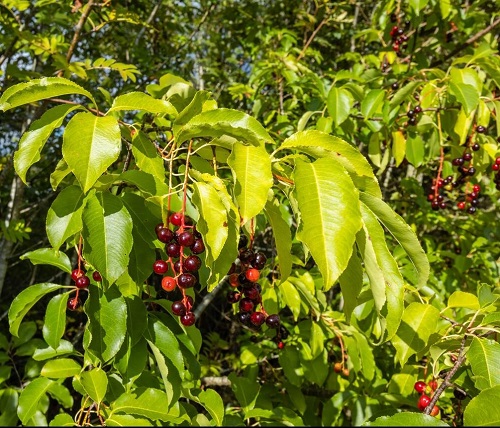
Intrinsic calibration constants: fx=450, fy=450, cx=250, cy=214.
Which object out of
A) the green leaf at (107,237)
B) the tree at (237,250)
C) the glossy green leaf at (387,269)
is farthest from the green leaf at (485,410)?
the green leaf at (107,237)

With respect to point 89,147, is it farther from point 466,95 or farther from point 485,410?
point 466,95

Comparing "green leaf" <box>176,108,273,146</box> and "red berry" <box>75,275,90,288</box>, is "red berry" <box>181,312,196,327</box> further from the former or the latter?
"green leaf" <box>176,108,273,146</box>

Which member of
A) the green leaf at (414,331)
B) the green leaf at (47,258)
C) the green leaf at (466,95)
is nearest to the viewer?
the green leaf at (414,331)

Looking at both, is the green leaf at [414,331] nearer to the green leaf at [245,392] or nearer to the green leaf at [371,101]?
the green leaf at [245,392]

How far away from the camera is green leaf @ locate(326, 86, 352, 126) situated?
240 centimetres

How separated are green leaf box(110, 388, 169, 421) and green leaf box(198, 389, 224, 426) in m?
0.28

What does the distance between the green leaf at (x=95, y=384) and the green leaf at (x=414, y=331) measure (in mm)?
917

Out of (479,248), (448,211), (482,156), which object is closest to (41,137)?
(482,156)

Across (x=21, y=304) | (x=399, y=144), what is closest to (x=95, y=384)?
(x=21, y=304)

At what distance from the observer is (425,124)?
101 inches

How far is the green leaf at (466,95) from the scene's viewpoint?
6.72ft

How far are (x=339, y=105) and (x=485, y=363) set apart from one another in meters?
1.60

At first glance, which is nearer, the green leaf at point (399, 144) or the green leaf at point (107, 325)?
the green leaf at point (107, 325)

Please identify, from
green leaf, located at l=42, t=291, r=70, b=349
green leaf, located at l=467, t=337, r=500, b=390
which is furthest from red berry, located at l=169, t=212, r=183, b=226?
green leaf, located at l=467, t=337, r=500, b=390
